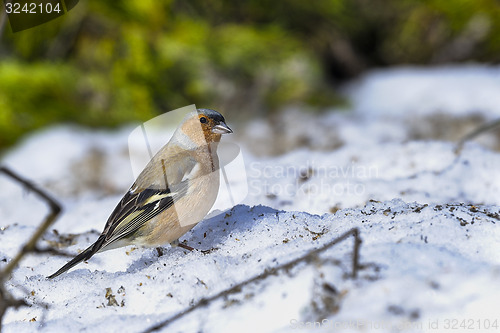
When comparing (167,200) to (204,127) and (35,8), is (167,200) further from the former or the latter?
(35,8)

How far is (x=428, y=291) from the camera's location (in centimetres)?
186

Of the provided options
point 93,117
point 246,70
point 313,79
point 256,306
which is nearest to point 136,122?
point 93,117

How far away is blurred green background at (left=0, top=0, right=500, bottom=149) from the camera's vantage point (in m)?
7.39

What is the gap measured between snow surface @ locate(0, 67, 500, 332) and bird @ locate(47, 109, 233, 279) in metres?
0.12

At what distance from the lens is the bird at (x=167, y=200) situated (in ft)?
9.36

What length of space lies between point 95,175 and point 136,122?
1.22 m

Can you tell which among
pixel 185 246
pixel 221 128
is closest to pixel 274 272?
pixel 185 246

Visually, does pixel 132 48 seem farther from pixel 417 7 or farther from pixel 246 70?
pixel 417 7

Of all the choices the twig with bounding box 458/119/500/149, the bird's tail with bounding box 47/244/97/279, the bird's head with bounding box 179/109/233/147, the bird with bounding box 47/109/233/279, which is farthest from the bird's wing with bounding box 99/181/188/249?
the twig with bounding box 458/119/500/149

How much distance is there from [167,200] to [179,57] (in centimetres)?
494

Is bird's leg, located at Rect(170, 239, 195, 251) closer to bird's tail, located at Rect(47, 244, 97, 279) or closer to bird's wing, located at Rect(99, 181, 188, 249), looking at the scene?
bird's wing, located at Rect(99, 181, 188, 249)

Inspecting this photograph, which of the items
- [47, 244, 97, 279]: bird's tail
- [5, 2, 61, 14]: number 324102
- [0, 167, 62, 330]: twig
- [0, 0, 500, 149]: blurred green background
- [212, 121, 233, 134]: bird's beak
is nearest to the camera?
[0, 167, 62, 330]: twig

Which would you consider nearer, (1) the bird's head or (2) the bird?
(2) the bird

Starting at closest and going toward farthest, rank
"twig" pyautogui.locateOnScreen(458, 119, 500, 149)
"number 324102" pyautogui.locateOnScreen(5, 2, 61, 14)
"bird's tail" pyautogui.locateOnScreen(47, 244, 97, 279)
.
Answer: "bird's tail" pyautogui.locateOnScreen(47, 244, 97, 279) < "twig" pyautogui.locateOnScreen(458, 119, 500, 149) < "number 324102" pyautogui.locateOnScreen(5, 2, 61, 14)
